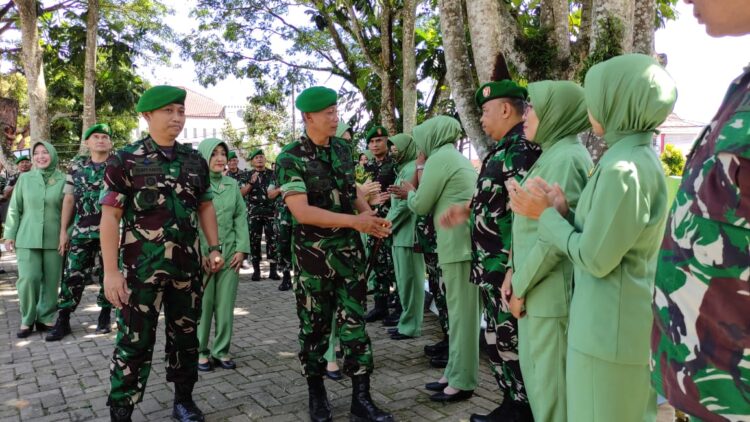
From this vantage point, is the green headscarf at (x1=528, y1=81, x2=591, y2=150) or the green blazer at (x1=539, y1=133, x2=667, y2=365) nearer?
the green blazer at (x1=539, y1=133, x2=667, y2=365)

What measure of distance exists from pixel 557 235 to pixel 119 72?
19387mm

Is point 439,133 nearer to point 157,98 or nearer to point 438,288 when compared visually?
point 438,288

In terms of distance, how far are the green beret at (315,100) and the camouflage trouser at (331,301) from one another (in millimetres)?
879

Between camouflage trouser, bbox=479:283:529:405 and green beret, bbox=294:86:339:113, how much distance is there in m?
1.50

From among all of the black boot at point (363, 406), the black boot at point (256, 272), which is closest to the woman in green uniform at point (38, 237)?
the black boot at point (256, 272)

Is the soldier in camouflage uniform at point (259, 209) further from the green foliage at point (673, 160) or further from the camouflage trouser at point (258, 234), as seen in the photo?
the green foliage at point (673, 160)

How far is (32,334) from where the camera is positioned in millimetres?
5863

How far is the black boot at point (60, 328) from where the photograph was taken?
563cm

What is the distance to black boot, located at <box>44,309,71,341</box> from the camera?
5.63 m

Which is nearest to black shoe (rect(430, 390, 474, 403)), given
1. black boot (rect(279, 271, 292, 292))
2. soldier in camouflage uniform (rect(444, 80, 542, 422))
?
soldier in camouflage uniform (rect(444, 80, 542, 422))

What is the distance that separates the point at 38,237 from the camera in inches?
230

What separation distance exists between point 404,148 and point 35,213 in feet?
13.6

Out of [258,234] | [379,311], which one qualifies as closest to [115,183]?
[379,311]

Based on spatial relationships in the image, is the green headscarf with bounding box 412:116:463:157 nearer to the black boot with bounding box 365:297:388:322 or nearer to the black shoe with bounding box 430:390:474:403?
the black shoe with bounding box 430:390:474:403
